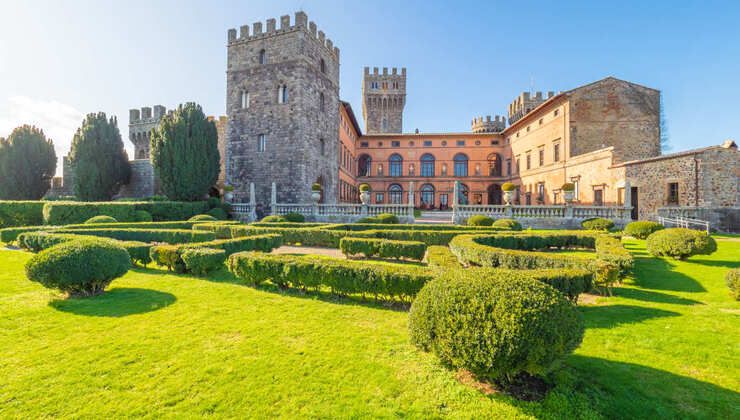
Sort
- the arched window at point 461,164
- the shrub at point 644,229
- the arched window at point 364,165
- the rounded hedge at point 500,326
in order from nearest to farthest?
the rounded hedge at point 500,326
the shrub at point 644,229
the arched window at point 461,164
the arched window at point 364,165

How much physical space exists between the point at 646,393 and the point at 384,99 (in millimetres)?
51019

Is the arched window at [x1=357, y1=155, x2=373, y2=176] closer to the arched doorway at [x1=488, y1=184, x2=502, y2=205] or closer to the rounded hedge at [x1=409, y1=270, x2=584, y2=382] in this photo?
the arched doorway at [x1=488, y1=184, x2=502, y2=205]

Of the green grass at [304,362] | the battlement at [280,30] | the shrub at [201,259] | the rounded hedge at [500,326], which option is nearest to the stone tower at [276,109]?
the battlement at [280,30]

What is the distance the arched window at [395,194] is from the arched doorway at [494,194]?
1183 cm

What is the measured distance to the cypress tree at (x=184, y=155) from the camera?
2506cm

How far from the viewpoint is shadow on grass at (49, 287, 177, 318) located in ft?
19.2

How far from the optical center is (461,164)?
43.4 metres

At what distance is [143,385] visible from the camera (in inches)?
143

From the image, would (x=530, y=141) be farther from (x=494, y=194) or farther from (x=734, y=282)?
(x=734, y=282)

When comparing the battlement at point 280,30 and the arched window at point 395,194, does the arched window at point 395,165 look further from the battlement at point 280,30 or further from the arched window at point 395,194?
the battlement at point 280,30

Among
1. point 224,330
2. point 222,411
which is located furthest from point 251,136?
point 222,411

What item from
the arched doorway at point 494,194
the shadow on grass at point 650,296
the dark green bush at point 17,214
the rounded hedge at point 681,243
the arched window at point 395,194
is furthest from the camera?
the arched window at point 395,194

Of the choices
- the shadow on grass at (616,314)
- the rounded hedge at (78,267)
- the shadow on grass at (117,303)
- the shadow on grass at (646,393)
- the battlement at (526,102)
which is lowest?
the shadow on grass at (646,393)

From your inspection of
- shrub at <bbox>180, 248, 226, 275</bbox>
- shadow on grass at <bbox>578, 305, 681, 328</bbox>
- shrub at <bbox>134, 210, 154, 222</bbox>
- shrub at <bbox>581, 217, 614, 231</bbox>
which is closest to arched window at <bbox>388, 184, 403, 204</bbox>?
shrub at <bbox>581, 217, 614, 231</bbox>
